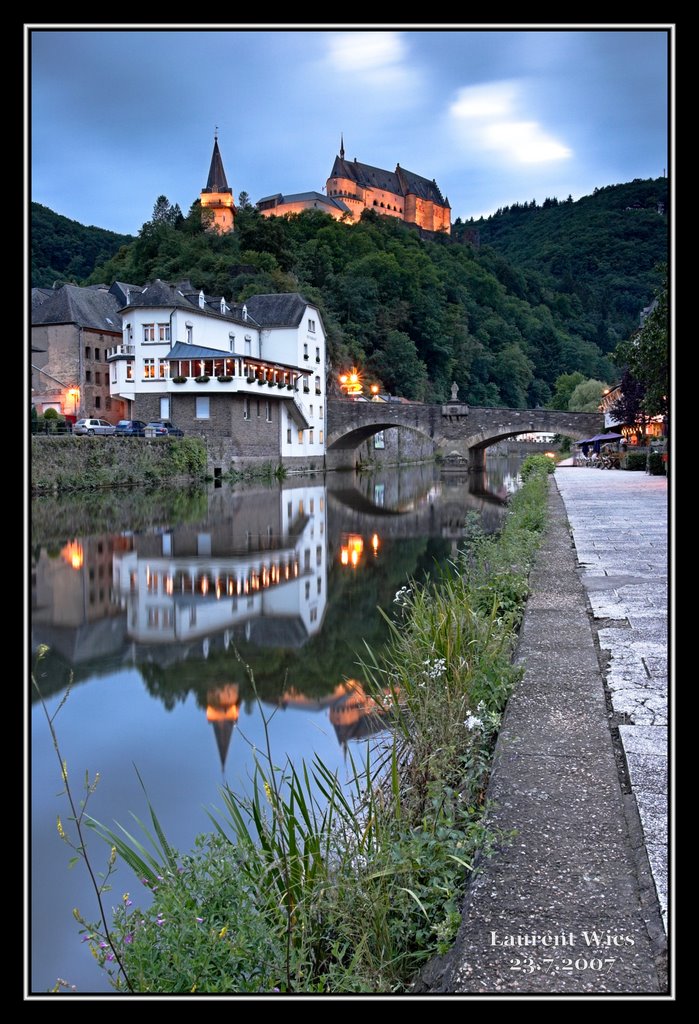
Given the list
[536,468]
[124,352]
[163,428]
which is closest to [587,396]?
[124,352]

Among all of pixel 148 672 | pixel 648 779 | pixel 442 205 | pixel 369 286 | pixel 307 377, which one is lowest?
pixel 148 672

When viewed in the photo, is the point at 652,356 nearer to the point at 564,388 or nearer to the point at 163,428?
the point at 163,428

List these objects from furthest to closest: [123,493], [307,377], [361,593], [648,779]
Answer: [307,377] < [123,493] < [361,593] < [648,779]

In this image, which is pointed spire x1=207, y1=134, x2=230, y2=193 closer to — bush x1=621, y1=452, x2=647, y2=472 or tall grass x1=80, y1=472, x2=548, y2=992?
bush x1=621, y1=452, x2=647, y2=472

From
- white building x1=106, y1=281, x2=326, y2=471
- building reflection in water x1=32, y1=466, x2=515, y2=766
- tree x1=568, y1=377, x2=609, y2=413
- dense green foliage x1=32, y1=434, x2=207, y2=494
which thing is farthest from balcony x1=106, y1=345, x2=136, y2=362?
tree x1=568, y1=377, x2=609, y2=413

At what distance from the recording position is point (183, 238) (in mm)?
61406

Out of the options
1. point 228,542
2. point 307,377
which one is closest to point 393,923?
point 228,542

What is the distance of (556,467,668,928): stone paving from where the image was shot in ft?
9.70

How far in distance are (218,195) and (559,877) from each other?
3925 inches

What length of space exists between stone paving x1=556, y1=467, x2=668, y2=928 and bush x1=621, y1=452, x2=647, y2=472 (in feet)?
60.9

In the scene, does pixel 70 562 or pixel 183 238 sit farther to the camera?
pixel 183 238
